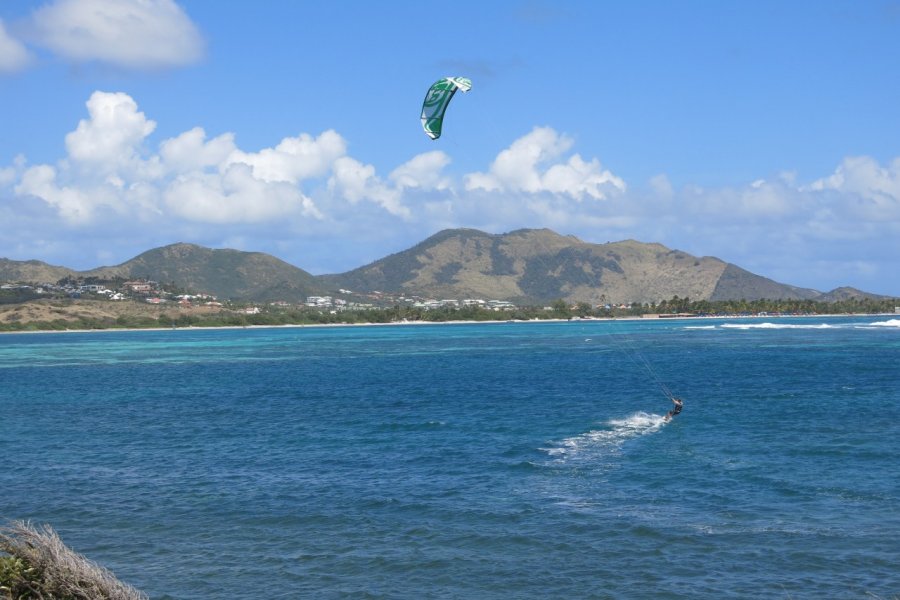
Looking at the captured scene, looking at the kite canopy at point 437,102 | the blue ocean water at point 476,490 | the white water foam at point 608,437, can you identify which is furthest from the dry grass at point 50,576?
the kite canopy at point 437,102

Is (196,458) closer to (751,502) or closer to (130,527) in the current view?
(130,527)

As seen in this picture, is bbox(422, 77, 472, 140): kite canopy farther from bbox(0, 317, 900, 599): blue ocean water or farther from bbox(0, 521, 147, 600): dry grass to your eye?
bbox(0, 521, 147, 600): dry grass

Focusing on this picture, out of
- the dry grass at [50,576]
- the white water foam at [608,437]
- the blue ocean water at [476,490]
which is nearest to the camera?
the dry grass at [50,576]

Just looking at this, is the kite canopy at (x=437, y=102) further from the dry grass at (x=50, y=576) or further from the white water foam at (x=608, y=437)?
the dry grass at (x=50, y=576)

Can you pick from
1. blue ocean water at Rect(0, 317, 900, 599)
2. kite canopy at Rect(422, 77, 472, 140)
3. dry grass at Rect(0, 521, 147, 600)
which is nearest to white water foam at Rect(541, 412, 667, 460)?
blue ocean water at Rect(0, 317, 900, 599)

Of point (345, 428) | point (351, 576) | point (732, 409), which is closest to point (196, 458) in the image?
point (345, 428)

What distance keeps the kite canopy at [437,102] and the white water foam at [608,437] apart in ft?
43.3

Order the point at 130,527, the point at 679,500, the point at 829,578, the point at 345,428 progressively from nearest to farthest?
the point at 829,578 → the point at 130,527 → the point at 679,500 → the point at 345,428

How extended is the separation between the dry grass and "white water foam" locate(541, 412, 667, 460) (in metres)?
21.1

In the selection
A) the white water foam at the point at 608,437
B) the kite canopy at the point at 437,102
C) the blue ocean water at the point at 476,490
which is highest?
the kite canopy at the point at 437,102

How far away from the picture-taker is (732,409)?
47.1m

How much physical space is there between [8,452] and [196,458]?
30.0ft

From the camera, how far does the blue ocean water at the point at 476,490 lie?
787 inches

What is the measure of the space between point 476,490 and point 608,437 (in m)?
12.0
